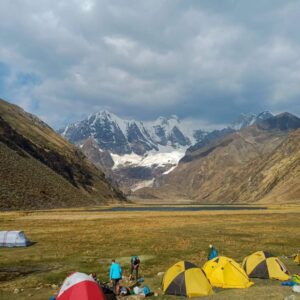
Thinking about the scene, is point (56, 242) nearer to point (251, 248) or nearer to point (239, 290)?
point (251, 248)

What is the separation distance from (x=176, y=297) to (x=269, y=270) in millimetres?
8629

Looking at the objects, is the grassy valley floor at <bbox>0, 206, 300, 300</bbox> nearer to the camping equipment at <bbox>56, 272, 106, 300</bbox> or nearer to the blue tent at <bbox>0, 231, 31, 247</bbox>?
the blue tent at <bbox>0, 231, 31, 247</bbox>

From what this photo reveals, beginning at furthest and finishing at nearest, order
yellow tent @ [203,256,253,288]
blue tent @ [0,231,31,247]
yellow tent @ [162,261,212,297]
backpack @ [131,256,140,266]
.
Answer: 1. blue tent @ [0,231,31,247]
2. backpack @ [131,256,140,266]
3. yellow tent @ [203,256,253,288]
4. yellow tent @ [162,261,212,297]

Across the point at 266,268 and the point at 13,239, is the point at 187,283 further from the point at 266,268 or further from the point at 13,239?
the point at 13,239

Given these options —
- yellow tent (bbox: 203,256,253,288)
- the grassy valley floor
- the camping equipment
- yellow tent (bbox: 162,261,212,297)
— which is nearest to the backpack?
the grassy valley floor

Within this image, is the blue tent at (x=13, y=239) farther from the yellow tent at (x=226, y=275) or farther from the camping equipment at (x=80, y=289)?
the camping equipment at (x=80, y=289)

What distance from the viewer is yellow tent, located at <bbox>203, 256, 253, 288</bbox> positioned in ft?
97.2

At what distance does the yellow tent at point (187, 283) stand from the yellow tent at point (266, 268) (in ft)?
18.3

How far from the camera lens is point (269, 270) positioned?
32188mm

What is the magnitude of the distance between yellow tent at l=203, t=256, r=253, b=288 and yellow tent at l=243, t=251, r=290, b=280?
2554 mm

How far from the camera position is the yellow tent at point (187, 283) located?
27875mm

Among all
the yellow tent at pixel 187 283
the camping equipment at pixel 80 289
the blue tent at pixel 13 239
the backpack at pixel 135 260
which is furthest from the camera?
the blue tent at pixel 13 239

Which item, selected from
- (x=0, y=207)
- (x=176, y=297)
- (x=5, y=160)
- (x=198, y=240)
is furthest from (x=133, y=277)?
(x=5, y=160)

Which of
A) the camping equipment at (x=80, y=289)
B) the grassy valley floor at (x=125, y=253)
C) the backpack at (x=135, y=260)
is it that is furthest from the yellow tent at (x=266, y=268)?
the camping equipment at (x=80, y=289)
